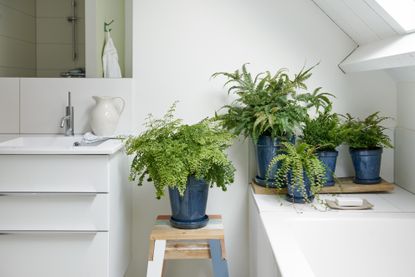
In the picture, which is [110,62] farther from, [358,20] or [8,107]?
[358,20]

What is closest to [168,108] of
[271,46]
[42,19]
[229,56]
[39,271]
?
[229,56]

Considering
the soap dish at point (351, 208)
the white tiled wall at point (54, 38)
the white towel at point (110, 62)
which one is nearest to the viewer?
the soap dish at point (351, 208)

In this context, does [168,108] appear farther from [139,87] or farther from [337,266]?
[337,266]

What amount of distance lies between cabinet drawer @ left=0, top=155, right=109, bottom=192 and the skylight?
147 centimetres

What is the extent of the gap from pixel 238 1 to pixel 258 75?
0.46 m

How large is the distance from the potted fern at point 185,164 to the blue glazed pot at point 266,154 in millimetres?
212

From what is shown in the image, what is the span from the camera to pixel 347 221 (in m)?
2.26

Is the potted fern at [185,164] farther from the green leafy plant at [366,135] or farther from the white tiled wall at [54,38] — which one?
the white tiled wall at [54,38]

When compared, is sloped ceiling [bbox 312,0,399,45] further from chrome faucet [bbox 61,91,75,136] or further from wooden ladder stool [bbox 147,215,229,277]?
chrome faucet [bbox 61,91,75,136]

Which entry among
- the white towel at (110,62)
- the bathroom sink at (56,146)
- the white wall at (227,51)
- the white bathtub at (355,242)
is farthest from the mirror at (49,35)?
the white bathtub at (355,242)

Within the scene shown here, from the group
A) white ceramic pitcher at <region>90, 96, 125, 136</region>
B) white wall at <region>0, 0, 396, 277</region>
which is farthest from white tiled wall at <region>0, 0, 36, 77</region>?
white ceramic pitcher at <region>90, 96, 125, 136</region>

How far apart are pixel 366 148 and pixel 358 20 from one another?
27.1 inches

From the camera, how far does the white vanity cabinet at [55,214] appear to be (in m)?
2.29

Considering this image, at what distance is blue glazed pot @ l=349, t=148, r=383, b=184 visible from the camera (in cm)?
265
